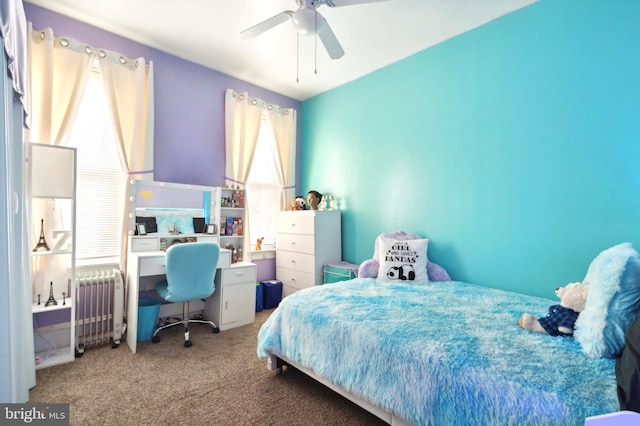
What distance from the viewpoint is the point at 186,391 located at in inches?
80.3

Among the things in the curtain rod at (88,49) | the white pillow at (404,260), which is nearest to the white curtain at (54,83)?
the curtain rod at (88,49)

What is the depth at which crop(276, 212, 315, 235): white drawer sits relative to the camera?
381 cm

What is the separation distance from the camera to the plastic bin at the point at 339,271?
11.6ft

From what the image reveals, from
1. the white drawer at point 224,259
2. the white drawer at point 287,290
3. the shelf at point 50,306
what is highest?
the white drawer at point 224,259

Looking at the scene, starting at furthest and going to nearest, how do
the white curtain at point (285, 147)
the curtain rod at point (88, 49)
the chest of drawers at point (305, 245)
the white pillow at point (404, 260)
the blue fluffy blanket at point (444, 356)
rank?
the white curtain at point (285, 147)
the chest of drawers at point (305, 245)
the white pillow at point (404, 260)
the curtain rod at point (88, 49)
the blue fluffy blanket at point (444, 356)

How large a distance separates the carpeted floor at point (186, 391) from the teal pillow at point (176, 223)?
1.14 m

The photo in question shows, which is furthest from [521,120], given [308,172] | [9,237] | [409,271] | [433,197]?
[9,237]

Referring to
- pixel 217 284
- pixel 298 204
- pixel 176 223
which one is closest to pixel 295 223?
pixel 298 204

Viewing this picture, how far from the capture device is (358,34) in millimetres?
2959

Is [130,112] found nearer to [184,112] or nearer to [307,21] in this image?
[184,112]

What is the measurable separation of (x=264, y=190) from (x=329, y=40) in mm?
2395

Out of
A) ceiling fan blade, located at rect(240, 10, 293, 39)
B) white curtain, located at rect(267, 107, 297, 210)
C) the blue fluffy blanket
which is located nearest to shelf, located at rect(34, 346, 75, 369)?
the blue fluffy blanket

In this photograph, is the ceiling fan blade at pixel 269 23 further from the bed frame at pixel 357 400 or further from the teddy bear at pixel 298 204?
the bed frame at pixel 357 400

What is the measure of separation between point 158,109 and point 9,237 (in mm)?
2326
